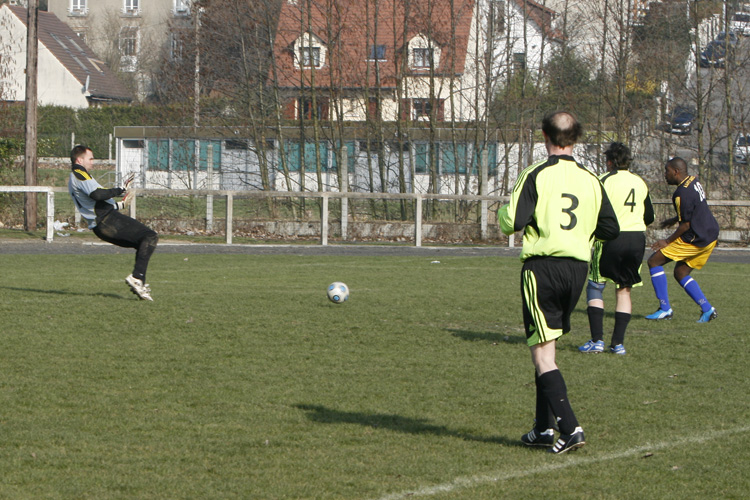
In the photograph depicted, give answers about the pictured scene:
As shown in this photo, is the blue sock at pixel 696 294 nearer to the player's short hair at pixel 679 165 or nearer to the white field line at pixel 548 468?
the player's short hair at pixel 679 165

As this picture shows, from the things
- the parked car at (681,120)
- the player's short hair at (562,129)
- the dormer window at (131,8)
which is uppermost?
the dormer window at (131,8)

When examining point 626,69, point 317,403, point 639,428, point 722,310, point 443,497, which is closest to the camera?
point 443,497

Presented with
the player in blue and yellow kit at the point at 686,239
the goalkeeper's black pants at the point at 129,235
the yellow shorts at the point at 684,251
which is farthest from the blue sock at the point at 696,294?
the goalkeeper's black pants at the point at 129,235

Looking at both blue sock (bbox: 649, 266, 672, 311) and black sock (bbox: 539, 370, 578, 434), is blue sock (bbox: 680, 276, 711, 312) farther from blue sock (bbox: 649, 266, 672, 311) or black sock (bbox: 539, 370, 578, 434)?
black sock (bbox: 539, 370, 578, 434)

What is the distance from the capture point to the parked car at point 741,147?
2433cm

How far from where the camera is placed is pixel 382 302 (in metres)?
11.5

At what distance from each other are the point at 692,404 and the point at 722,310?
560cm

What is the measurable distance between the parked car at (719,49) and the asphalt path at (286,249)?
18.5 ft

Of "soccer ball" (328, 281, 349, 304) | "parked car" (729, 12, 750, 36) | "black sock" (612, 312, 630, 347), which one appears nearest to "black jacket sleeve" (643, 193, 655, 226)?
"black sock" (612, 312, 630, 347)

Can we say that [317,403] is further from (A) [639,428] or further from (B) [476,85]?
(B) [476,85]

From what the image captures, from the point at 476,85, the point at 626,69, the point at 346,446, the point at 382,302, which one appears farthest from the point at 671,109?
the point at 346,446

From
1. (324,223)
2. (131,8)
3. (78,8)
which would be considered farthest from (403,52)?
(78,8)

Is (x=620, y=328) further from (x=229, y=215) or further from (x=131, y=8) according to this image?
(x=131, y=8)

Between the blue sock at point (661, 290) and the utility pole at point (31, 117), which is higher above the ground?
the utility pole at point (31, 117)
